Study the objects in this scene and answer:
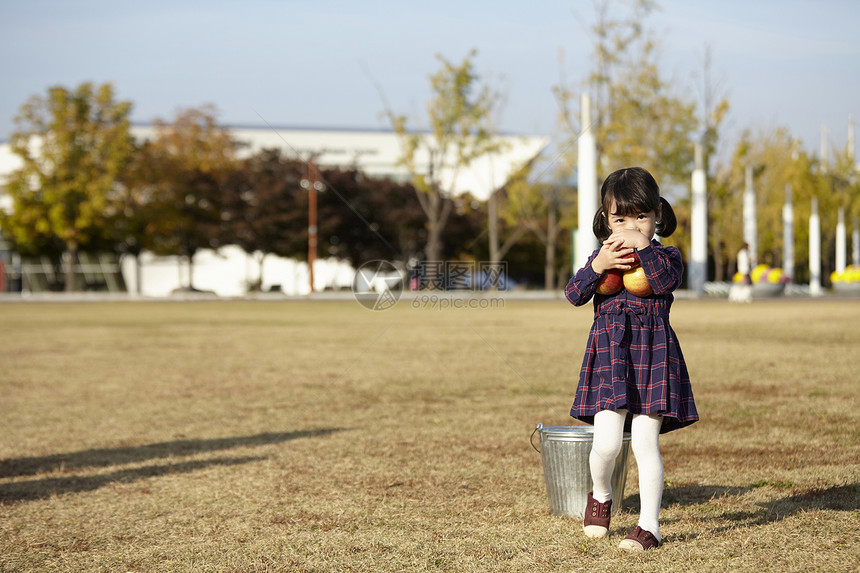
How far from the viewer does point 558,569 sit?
3.65m

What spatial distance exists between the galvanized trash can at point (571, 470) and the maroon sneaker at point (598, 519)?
10.8 inches

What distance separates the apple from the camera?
12.5 feet

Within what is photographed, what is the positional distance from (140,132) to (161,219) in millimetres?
25628

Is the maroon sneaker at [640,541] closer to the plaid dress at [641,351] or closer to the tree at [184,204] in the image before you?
the plaid dress at [641,351]

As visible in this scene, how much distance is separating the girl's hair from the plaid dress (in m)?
0.16

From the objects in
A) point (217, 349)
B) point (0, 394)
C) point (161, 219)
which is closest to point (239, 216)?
point (161, 219)

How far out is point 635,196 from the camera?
385cm

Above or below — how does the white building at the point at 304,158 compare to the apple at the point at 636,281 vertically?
above

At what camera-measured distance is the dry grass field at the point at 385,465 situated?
13.0 feet

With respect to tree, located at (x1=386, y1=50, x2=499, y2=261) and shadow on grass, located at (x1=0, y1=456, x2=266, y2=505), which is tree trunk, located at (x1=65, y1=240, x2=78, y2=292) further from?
shadow on grass, located at (x1=0, y1=456, x2=266, y2=505)

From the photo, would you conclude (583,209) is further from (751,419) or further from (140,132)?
(140,132)

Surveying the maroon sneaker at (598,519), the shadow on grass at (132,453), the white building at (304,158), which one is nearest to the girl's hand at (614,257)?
the maroon sneaker at (598,519)

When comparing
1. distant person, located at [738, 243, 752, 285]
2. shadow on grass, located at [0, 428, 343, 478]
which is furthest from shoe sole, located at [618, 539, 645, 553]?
distant person, located at [738, 243, 752, 285]

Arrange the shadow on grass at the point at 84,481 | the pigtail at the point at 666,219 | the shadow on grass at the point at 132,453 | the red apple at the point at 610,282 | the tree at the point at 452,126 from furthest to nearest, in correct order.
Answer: the tree at the point at 452,126 < the shadow on grass at the point at 132,453 < the shadow on grass at the point at 84,481 < the pigtail at the point at 666,219 < the red apple at the point at 610,282
